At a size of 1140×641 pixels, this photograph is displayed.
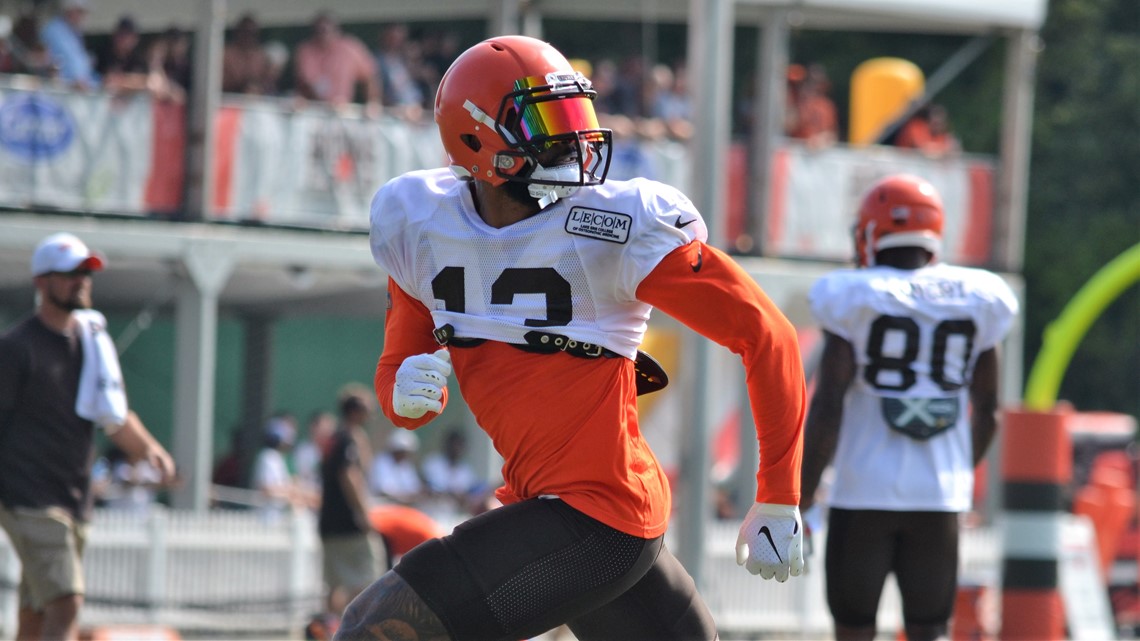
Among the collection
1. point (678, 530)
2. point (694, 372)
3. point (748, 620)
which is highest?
point (694, 372)

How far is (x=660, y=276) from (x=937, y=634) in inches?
102

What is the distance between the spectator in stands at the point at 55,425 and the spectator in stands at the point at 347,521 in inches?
141

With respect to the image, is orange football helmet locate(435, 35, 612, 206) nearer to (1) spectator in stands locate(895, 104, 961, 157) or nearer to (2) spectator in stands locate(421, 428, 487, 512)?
(2) spectator in stands locate(421, 428, 487, 512)

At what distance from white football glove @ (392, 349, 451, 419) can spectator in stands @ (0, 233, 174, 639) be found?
3.59m

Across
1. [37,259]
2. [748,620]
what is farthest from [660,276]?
[748,620]

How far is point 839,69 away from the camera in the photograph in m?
30.7

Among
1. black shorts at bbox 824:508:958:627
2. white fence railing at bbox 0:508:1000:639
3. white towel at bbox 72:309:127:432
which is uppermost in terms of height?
white towel at bbox 72:309:127:432

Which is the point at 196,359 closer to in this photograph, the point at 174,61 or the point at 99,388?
the point at 174,61

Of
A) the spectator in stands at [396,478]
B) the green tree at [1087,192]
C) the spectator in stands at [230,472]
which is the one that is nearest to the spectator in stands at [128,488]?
the spectator in stands at [230,472]

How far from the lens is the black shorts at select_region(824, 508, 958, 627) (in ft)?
19.5

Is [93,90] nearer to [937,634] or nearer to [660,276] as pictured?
[937,634]

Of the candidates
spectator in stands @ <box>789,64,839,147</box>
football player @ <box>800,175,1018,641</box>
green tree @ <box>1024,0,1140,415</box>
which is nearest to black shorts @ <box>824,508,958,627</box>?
football player @ <box>800,175,1018,641</box>

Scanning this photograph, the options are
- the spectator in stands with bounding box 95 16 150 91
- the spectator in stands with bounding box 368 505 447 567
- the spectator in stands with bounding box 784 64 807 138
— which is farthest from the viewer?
the spectator in stands with bounding box 784 64 807 138

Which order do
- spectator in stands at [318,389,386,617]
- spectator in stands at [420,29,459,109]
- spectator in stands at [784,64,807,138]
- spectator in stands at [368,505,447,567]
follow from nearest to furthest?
spectator in stands at [368,505,447,567] < spectator in stands at [318,389,386,617] < spectator in stands at [420,29,459,109] < spectator in stands at [784,64,807,138]
